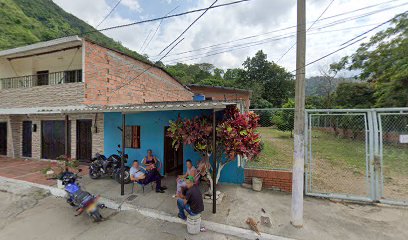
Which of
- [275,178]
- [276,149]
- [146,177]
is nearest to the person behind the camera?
[275,178]

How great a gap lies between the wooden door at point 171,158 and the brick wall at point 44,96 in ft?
13.5

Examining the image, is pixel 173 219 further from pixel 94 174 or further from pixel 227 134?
pixel 94 174

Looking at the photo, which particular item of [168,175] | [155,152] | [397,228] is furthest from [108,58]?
[397,228]

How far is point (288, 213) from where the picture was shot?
14.7 feet

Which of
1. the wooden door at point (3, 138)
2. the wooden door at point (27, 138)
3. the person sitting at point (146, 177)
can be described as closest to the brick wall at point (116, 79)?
the person sitting at point (146, 177)

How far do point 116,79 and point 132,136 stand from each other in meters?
3.44

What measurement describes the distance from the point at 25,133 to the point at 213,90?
53.5 ft

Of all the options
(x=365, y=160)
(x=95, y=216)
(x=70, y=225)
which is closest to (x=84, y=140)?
(x=70, y=225)

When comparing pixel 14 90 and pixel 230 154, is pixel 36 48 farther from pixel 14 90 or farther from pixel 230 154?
pixel 230 154

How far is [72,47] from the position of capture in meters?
8.33

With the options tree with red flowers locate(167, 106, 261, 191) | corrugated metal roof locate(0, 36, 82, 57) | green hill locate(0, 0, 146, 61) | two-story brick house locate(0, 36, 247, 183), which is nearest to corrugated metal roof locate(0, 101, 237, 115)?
two-story brick house locate(0, 36, 247, 183)

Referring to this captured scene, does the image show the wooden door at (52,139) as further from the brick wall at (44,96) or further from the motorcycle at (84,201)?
the motorcycle at (84,201)

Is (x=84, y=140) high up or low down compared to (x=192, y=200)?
up

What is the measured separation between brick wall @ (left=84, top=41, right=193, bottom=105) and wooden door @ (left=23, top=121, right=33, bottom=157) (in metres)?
5.78
